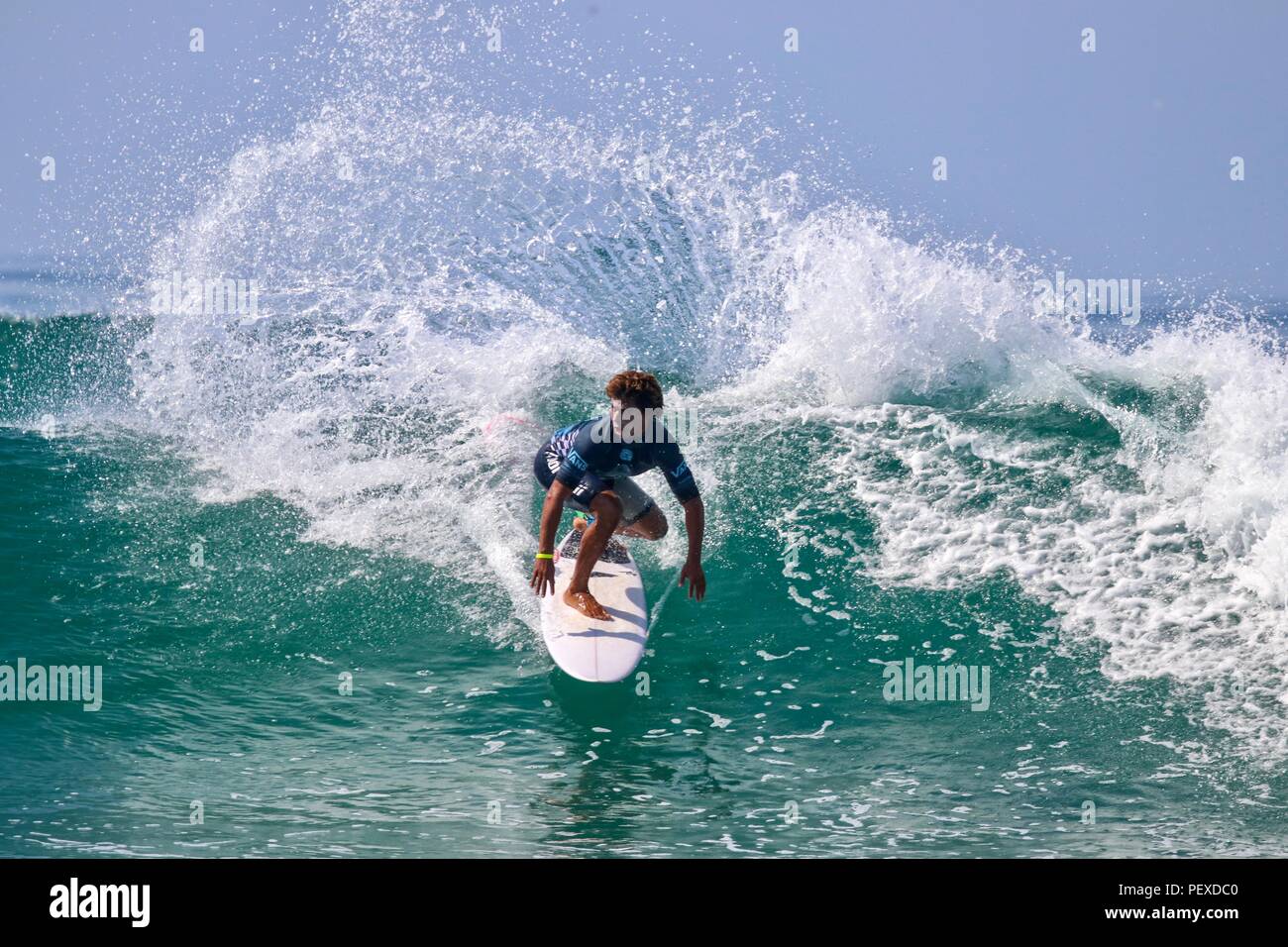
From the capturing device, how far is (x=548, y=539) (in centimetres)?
713

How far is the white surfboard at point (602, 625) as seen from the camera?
734 cm

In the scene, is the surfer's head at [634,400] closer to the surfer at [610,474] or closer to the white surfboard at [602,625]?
the surfer at [610,474]

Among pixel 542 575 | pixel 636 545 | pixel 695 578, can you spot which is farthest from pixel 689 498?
pixel 636 545

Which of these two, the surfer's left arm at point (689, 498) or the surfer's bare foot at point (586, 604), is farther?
the surfer's bare foot at point (586, 604)

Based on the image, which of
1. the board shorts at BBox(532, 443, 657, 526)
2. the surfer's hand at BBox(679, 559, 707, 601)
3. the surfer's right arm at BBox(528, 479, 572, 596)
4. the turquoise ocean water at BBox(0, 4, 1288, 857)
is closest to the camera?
the turquoise ocean water at BBox(0, 4, 1288, 857)

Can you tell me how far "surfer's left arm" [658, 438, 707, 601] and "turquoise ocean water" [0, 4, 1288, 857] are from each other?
27.5 inches

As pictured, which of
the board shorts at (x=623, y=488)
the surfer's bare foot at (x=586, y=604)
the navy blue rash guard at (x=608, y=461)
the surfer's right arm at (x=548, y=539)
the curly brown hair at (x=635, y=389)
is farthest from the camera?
the board shorts at (x=623, y=488)

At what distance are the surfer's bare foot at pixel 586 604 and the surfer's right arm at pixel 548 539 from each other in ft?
1.68

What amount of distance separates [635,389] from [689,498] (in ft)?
2.46

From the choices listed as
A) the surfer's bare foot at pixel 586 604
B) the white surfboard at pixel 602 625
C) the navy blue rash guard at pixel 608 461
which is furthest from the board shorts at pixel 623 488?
the surfer's bare foot at pixel 586 604

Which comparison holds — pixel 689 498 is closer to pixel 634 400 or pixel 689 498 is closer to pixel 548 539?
pixel 634 400

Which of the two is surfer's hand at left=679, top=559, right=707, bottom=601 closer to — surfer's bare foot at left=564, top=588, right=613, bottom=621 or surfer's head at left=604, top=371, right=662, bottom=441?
surfer's bare foot at left=564, top=588, right=613, bottom=621

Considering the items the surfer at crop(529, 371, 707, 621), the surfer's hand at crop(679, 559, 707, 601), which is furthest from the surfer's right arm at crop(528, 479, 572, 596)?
the surfer's hand at crop(679, 559, 707, 601)

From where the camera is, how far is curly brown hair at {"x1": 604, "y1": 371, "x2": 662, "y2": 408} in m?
7.00
